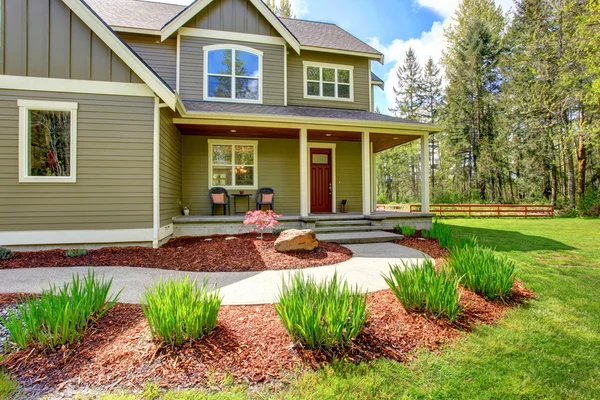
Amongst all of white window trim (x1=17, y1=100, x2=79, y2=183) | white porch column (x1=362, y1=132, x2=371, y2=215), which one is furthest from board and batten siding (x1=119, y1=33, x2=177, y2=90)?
white porch column (x1=362, y1=132, x2=371, y2=215)

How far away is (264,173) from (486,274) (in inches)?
302

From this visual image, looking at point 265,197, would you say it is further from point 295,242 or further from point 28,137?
point 28,137

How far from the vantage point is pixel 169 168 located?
24.6 feet

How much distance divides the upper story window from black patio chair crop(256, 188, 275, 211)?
2.99 metres

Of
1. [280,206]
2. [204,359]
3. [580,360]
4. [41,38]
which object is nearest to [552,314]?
[580,360]

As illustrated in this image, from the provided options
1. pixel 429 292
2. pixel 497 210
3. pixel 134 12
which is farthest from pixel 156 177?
pixel 497 210

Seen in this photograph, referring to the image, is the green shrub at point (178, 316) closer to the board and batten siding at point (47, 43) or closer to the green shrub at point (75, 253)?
the green shrub at point (75, 253)

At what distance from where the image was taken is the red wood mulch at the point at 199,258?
5.07m

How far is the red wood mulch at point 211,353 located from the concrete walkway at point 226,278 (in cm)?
65

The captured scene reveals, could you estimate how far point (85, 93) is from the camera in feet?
19.7

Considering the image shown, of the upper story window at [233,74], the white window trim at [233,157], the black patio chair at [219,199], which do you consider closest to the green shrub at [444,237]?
the white window trim at [233,157]

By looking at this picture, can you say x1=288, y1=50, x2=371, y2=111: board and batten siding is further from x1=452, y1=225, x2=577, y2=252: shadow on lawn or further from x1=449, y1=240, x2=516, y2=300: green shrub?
x1=449, y1=240, x2=516, y2=300: green shrub

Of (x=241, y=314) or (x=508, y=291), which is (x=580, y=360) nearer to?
(x=508, y=291)

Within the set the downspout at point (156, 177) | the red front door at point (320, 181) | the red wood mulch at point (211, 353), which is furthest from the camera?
the red front door at point (320, 181)
